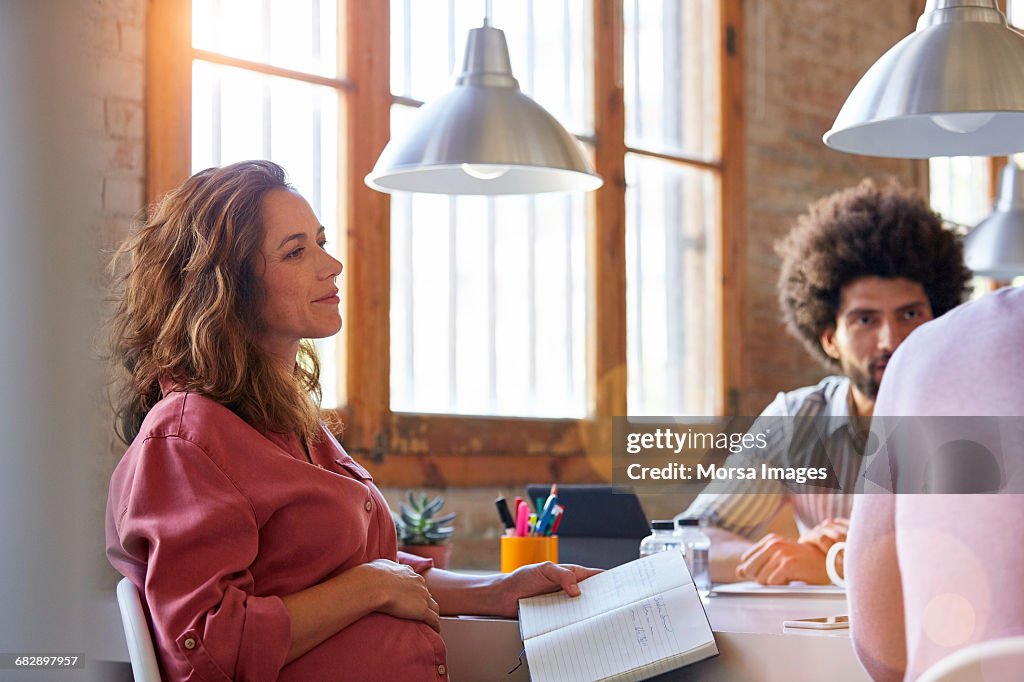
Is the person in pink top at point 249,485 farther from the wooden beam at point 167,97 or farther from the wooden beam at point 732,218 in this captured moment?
the wooden beam at point 732,218

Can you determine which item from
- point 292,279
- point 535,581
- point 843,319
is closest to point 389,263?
point 843,319

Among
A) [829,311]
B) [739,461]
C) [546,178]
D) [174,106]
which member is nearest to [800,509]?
[739,461]

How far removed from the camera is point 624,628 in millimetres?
1694

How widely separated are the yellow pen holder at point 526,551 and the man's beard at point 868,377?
52.2 inches

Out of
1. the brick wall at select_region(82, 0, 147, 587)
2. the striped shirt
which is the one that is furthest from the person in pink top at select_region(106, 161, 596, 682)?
the striped shirt

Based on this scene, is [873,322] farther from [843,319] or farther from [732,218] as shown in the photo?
[732,218]

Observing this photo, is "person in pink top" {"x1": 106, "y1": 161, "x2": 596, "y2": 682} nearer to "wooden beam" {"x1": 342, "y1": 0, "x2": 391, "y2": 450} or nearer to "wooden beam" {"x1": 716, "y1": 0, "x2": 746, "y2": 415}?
"wooden beam" {"x1": 342, "y1": 0, "x2": 391, "y2": 450}

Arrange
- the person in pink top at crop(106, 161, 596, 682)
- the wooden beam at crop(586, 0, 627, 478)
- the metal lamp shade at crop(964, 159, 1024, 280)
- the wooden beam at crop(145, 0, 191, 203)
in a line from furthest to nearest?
the wooden beam at crop(586, 0, 627, 478)
the metal lamp shade at crop(964, 159, 1024, 280)
the wooden beam at crop(145, 0, 191, 203)
the person in pink top at crop(106, 161, 596, 682)

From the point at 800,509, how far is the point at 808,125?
2.32 meters

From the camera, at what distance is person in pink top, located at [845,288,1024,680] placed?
979 millimetres

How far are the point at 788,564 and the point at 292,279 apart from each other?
3.59 feet

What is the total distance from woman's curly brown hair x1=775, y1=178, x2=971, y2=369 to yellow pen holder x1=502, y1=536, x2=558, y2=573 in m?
1.67

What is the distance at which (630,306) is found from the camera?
15.0ft

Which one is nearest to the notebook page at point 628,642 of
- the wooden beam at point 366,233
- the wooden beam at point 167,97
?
the wooden beam at point 167,97
